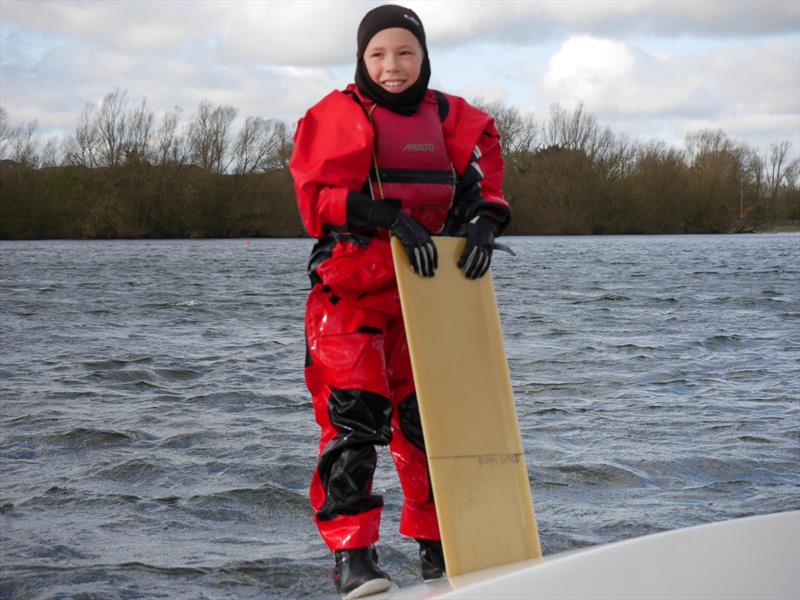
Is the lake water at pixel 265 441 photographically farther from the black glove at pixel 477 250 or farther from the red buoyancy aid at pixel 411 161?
the red buoyancy aid at pixel 411 161

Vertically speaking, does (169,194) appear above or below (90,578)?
above

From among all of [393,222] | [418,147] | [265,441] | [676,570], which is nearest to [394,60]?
[418,147]

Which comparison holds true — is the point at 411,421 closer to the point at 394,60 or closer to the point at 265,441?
the point at 394,60

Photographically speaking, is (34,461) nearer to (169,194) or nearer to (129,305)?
(129,305)

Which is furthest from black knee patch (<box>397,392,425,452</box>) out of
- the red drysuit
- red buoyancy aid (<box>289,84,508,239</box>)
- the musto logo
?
the musto logo

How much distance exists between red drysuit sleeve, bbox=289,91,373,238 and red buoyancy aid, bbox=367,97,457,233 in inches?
2.2

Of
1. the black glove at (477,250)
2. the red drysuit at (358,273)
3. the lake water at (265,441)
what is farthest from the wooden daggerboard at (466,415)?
the lake water at (265,441)

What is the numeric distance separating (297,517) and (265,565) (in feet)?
2.30

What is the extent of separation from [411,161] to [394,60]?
0.30m

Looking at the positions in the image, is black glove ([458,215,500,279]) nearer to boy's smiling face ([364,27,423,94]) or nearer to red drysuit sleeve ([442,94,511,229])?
red drysuit sleeve ([442,94,511,229])

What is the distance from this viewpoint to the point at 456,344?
10.5 feet

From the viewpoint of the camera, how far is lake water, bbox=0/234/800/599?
4.07m

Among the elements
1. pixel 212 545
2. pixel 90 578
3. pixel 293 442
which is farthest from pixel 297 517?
pixel 293 442

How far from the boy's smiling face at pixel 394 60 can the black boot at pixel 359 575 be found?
53.1 inches
